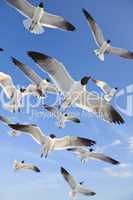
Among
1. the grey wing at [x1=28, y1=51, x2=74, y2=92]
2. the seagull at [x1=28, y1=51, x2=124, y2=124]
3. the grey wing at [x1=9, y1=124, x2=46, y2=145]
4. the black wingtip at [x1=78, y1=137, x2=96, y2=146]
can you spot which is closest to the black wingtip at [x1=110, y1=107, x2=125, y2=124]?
the seagull at [x1=28, y1=51, x2=124, y2=124]

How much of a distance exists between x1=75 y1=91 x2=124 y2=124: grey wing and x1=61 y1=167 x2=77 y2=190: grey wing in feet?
→ 1.39

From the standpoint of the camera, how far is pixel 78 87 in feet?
11.4

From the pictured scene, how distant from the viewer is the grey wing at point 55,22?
350 centimetres

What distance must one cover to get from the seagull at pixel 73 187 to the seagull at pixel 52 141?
0.17m

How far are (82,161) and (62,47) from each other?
77cm

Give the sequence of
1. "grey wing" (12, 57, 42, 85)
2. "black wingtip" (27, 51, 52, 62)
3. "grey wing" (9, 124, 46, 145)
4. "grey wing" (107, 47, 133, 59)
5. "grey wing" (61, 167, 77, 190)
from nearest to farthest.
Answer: "black wingtip" (27, 51, 52, 62), "grey wing" (9, 124, 46, 145), "grey wing" (12, 57, 42, 85), "grey wing" (61, 167, 77, 190), "grey wing" (107, 47, 133, 59)

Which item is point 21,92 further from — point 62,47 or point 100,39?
point 100,39

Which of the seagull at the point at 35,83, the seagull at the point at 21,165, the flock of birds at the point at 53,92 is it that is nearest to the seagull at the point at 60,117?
the flock of birds at the point at 53,92

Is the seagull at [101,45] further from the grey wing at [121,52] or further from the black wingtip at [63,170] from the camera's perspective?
the black wingtip at [63,170]

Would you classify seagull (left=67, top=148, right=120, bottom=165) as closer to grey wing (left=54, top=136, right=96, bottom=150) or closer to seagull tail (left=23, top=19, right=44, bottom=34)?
→ grey wing (left=54, top=136, right=96, bottom=150)

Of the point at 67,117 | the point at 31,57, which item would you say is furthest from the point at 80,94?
the point at 31,57

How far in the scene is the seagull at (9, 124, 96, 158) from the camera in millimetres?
3495

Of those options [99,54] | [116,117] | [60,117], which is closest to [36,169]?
[60,117]

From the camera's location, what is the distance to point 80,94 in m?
3.51
